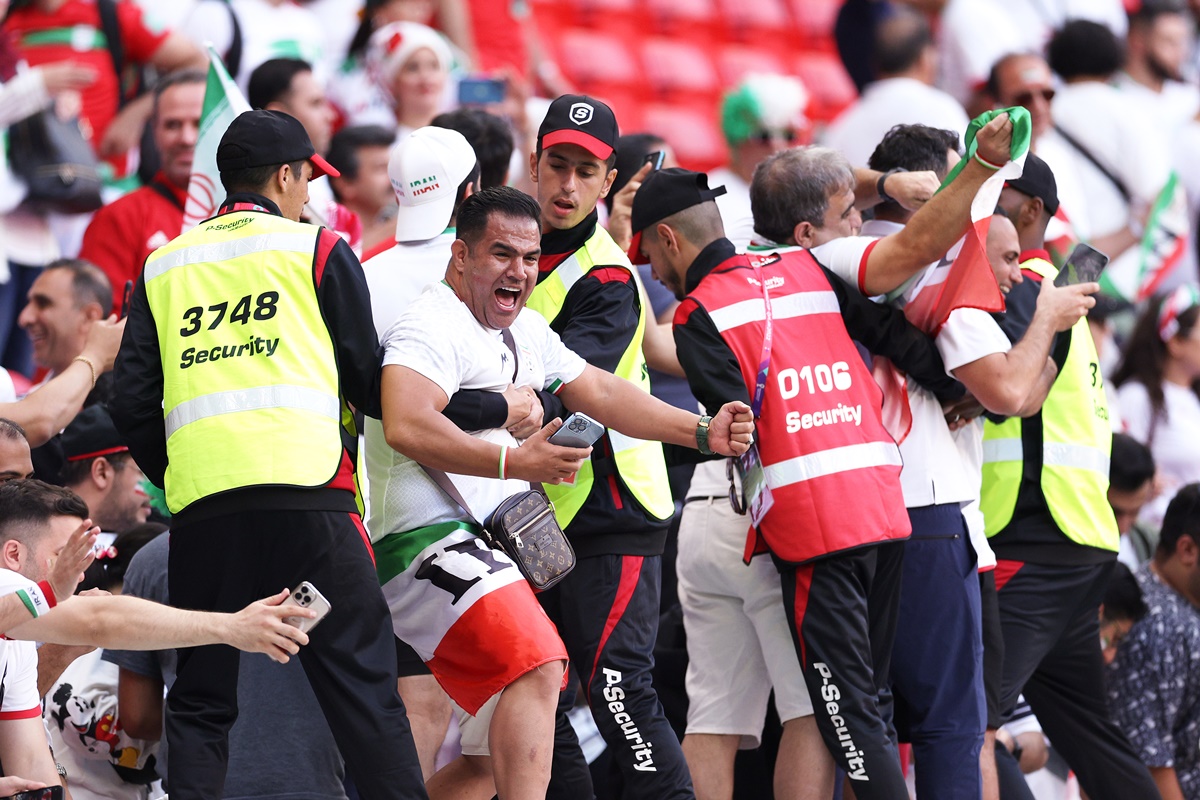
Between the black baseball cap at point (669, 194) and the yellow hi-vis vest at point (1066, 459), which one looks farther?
the yellow hi-vis vest at point (1066, 459)

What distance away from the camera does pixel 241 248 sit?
4238mm

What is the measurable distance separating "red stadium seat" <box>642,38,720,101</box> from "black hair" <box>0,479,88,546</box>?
8.88 m

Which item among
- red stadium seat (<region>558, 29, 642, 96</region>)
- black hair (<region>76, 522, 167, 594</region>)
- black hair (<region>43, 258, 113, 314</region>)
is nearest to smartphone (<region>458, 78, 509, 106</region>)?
black hair (<region>43, 258, 113, 314</region>)

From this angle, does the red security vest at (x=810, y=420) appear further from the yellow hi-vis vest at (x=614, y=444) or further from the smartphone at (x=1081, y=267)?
the smartphone at (x=1081, y=267)

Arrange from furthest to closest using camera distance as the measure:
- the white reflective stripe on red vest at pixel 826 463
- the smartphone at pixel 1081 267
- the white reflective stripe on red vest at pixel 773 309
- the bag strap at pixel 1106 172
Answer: the bag strap at pixel 1106 172 → the smartphone at pixel 1081 267 → the white reflective stripe on red vest at pixel 773 309 → the white reflective stripe on red vest at pixel 826 463

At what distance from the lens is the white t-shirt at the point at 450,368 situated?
4.25 metres

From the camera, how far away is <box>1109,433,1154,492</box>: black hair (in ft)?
23.1

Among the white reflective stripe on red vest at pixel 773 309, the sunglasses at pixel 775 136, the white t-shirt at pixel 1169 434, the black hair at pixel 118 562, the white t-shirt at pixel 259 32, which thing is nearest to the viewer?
the white reflective stripe on red vest at pixel 773 309

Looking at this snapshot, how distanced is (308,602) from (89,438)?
2.04 metres

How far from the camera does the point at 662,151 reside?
6.00 m

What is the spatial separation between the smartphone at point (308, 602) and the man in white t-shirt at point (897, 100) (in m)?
4.78

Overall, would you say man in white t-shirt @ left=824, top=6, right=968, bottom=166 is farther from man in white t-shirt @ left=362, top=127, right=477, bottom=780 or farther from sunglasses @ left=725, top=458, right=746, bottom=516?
man in white t-shirt @ left=362, top=127, right=477, bottom=780

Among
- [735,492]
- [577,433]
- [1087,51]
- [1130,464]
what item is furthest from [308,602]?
[1087,51]

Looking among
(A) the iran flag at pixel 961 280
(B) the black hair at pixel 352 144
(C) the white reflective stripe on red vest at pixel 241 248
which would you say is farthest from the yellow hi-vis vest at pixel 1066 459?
(B) the black hair at pixel 352 144
